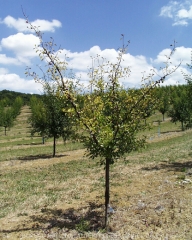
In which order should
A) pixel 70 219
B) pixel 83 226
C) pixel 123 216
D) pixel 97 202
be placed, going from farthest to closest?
pixel 97 202, pixel 70 219, pixel 123 216, pixel 83 226

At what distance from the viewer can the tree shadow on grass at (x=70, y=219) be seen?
8.20 m

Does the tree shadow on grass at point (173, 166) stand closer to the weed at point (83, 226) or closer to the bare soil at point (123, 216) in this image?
the bare soil at point (123, 216)

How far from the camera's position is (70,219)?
8.98 metres

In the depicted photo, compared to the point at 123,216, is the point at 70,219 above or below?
below

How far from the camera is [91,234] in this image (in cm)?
768

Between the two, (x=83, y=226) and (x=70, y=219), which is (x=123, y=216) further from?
(x=70, y=219)

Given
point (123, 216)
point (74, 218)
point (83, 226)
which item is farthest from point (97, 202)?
point (83, 226)

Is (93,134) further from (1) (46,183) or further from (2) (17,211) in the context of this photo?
(1) (46,183)

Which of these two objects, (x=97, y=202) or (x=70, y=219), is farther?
(x=97, y=202)

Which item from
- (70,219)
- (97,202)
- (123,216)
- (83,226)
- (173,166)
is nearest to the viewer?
(83,226)

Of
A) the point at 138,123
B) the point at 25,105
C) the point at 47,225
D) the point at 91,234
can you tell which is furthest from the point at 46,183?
the point at 25,105

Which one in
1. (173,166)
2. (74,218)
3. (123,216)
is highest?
(173,166)

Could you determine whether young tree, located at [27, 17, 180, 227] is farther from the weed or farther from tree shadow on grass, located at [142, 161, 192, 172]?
tree shadow on grass, located at [142, 161, 192, 172]

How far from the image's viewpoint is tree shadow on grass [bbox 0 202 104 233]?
8.20m
